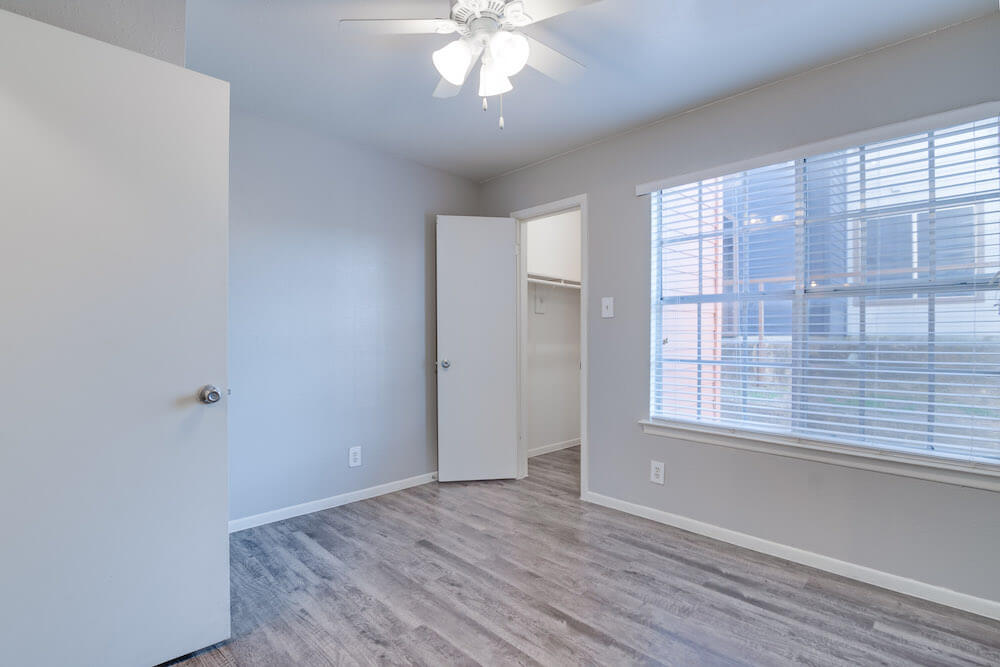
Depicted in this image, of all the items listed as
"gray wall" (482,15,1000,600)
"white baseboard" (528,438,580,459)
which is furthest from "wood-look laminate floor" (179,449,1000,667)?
"white baseboard" (528,438,580,459)

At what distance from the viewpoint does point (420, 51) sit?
2082 mm

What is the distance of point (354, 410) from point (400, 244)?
4.03ft

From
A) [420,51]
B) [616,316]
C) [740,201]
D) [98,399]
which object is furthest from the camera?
[616,316]

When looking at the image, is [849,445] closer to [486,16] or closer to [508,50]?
[508,50]

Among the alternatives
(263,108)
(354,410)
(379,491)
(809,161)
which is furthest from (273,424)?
(809,161)

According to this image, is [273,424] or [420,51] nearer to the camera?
[420,51]

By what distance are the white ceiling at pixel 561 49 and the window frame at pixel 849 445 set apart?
37 centimetres

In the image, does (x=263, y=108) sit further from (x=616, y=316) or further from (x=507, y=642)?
(x=507, y=642)

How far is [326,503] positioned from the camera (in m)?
3.00

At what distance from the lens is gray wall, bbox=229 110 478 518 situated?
269 cm

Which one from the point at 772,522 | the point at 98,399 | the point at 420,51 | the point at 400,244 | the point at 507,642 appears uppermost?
the point at 420,51

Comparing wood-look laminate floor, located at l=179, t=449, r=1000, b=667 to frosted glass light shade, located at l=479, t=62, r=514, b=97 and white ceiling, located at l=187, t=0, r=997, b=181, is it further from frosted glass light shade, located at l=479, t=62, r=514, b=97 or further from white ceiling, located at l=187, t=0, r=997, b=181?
white ceiling, located at l=187, t=0, r=997, b=181

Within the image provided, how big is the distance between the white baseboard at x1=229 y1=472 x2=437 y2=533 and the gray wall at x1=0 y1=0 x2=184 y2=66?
2297 millimetres

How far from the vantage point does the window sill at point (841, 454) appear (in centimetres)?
186
